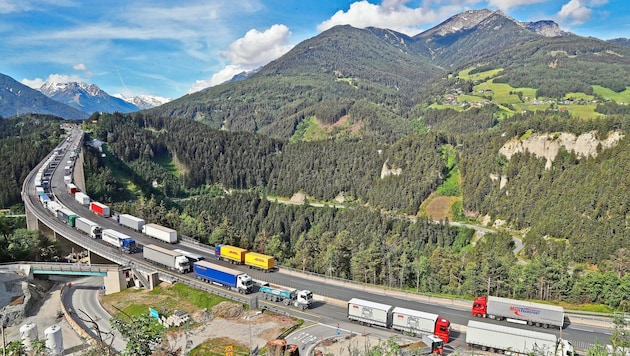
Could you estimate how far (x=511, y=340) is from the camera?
4166 cm

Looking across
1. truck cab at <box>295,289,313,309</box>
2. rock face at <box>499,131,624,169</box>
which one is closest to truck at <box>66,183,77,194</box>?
truck cab at <box>295,289,313,309</box>

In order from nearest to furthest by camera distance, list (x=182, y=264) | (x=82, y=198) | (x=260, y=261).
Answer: (x=182, y=264) → (x=260, y=261) → (x=82, y=198)

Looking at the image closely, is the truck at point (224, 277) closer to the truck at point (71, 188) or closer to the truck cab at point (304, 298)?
the truck cab at point (304, 298)

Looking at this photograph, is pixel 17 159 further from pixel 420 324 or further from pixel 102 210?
pixel 420 324

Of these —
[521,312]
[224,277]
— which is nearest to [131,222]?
[224,277]

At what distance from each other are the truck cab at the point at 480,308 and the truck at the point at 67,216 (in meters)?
87.6

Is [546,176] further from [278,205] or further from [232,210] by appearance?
[232,210]

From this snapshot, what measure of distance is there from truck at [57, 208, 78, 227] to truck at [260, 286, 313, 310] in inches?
2363

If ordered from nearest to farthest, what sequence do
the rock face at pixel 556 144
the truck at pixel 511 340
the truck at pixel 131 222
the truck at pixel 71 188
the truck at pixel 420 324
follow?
the truck at pixel 511 340 < the truck at pixel 420 324 < the truck at pixel 131 222 < the rock face at pixel 556 144 < the truck at pixel 71 188

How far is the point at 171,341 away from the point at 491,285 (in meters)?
51.2

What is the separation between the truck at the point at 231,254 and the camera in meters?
71.0

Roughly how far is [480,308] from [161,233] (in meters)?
63.4

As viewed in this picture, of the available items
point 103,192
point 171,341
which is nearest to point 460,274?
point 171,341

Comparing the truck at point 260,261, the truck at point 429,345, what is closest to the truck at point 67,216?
the truck at point 260,261
